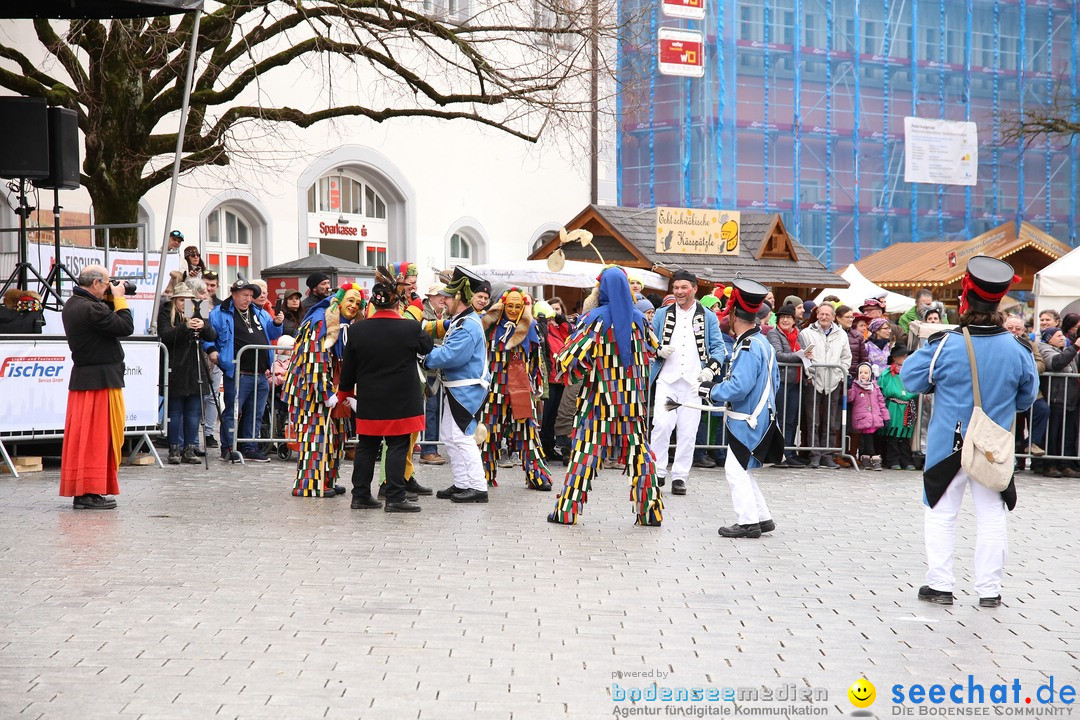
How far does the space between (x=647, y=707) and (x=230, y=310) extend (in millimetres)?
9395

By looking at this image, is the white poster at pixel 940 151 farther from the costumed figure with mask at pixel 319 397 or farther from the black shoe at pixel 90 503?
the black shoe at pixel 90 503

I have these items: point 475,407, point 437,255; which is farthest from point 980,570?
point 437,255

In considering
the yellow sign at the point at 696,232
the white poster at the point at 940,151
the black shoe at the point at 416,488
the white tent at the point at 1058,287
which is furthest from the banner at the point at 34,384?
the white poster at the point at 940,151

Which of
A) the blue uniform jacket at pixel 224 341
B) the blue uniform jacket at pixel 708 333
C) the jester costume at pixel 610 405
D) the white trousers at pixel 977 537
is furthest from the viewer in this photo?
the blue uniform jacket at pixel 224 341

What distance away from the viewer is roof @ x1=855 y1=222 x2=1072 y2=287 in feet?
100

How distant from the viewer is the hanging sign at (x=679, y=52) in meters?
26.5

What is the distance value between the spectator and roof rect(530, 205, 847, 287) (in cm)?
940

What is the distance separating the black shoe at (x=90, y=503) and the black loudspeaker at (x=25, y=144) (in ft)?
13.1

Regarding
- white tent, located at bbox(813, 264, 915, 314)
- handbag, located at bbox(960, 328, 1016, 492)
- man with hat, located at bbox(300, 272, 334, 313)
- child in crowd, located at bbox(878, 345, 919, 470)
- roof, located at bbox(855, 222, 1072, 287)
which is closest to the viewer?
handbag, located at bbox(960, 328, 1016, 492)

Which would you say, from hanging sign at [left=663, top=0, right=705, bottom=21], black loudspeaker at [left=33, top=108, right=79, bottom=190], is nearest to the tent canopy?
black loudspeaker at [left=33, top=108, right=79, bottom=190]

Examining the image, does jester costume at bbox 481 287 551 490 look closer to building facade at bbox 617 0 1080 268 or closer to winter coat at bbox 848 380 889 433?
winter coat at bbox 848 380 889 433

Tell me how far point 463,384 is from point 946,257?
23.5 meters

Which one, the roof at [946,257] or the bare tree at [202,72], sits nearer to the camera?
the bare tree at [202,72]

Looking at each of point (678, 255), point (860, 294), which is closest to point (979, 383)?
point (678, 255)
